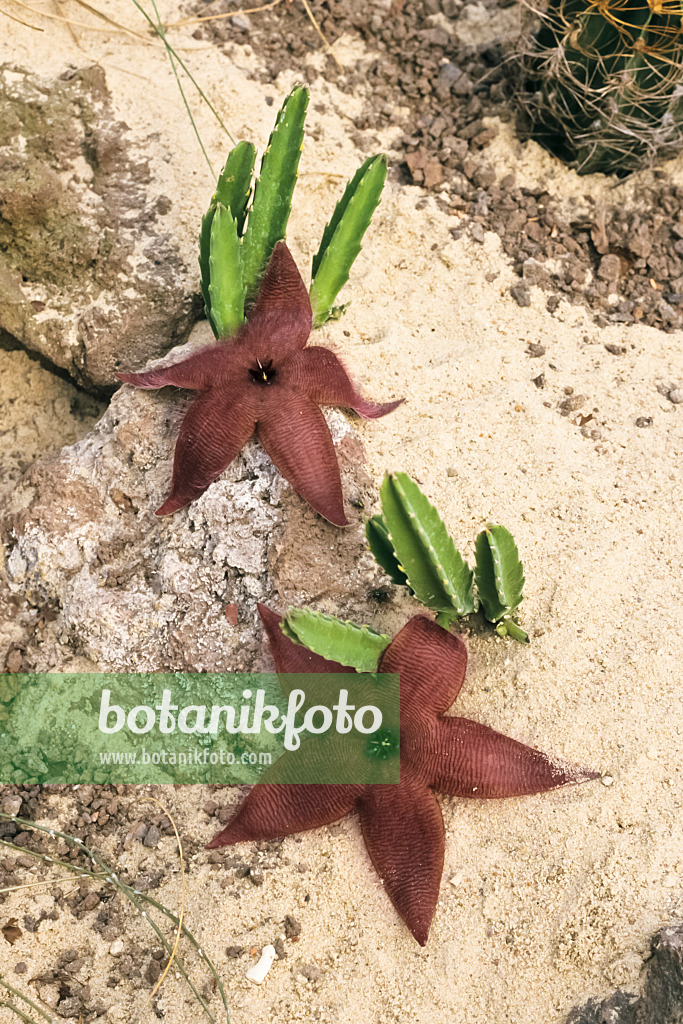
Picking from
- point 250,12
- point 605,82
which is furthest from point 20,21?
point 605,82

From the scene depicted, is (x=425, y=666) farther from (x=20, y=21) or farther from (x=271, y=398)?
(x=20, y=21)

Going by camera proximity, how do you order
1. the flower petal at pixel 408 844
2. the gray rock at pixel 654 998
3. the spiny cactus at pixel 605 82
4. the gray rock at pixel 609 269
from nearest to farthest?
the gray rock at pixel 654 998, the flower petal at pixel 408 844, the spiny cactus at pixel 605 82, the gray rock at pixel 609 269

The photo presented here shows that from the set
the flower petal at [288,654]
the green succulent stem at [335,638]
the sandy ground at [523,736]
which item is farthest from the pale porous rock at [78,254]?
the green succulent stem at [335,638]

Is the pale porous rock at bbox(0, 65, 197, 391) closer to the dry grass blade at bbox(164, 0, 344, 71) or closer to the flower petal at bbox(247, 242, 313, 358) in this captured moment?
the flower petal at bbox(247, 242, 313, 358)

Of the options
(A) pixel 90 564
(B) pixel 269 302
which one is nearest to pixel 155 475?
(A) pixel 90 564

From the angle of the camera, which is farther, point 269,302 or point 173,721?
point 269,302

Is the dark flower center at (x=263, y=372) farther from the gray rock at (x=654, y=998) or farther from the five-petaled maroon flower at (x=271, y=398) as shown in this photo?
the gray rock at (x=654, y=998)

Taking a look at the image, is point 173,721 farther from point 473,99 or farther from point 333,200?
point 473,99
